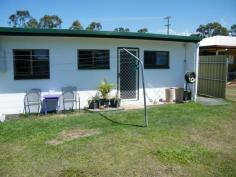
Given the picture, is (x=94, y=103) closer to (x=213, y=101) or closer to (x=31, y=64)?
(x=31, y=64)


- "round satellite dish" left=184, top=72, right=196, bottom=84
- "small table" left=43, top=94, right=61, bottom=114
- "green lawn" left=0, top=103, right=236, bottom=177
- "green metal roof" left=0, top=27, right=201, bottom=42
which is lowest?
"green lawn" left=0, top=103, right=236, bottom=177

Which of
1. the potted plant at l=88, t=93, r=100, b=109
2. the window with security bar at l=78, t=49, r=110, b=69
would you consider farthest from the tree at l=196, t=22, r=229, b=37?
the potted plant at l=88, t=93, r=100, b=109

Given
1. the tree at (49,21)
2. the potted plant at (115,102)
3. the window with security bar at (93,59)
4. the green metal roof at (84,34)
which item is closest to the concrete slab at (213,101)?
the green metal roof at (84,34)

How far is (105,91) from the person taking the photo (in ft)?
29.8

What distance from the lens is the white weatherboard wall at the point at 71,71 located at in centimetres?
827

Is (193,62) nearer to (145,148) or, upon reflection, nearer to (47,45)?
(47,45)

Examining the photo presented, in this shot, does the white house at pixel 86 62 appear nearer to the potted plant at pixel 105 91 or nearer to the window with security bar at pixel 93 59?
the window with security bar at pixel 93 59

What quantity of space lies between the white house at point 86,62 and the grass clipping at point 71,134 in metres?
2.83

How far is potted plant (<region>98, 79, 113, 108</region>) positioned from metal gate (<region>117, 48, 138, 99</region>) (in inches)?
34.9

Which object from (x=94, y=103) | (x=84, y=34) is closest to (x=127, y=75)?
(x=94, y=103)

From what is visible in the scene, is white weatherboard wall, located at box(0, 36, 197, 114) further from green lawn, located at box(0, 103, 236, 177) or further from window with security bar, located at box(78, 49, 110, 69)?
green lawn, located at box(0, 103, 236, 177)

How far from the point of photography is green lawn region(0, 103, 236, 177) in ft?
14.0

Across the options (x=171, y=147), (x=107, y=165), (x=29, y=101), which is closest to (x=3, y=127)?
(x=29, y=101)

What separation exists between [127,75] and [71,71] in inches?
90.9
